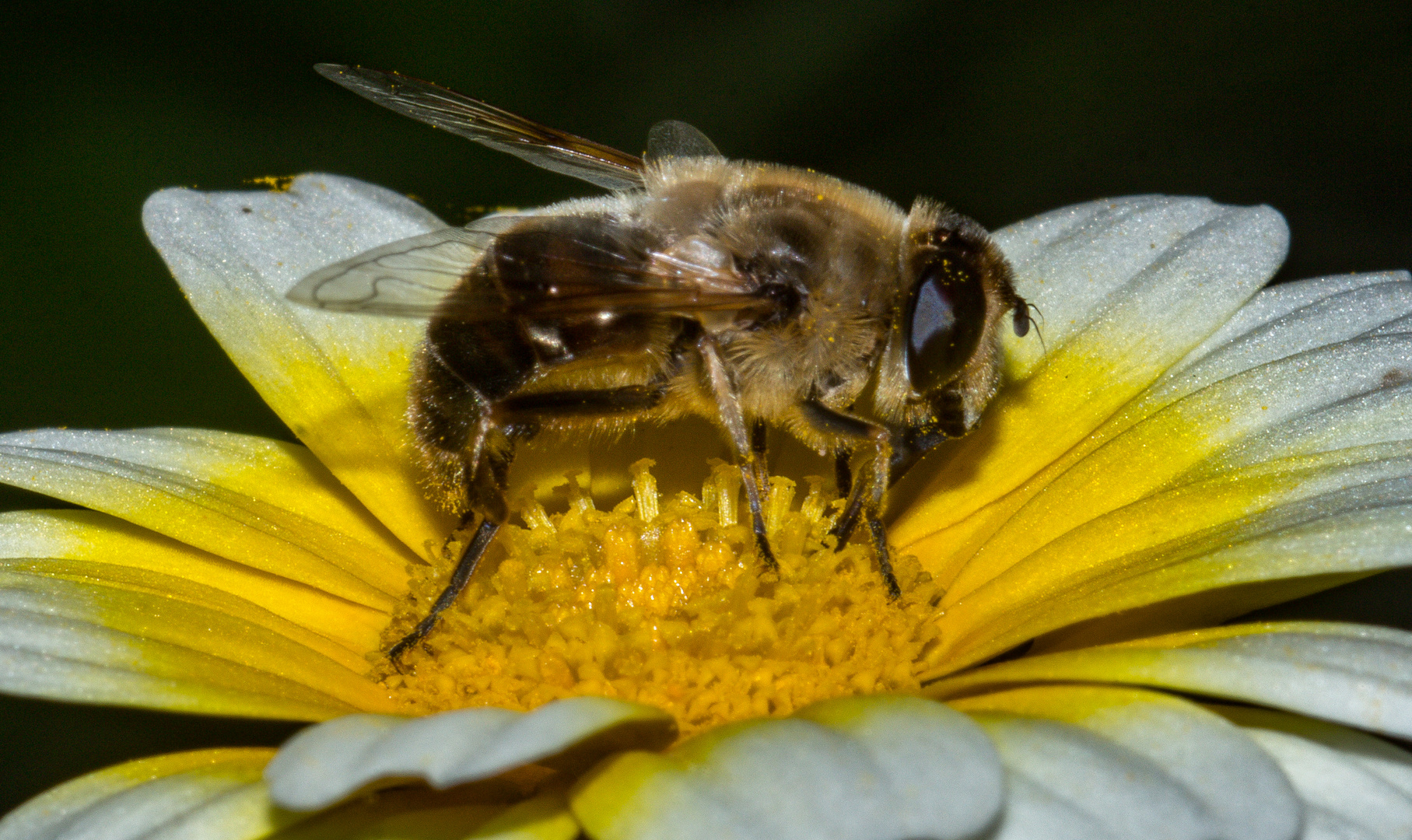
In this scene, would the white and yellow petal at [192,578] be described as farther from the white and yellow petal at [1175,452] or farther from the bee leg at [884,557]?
the white and yellow petal at [1175,452]

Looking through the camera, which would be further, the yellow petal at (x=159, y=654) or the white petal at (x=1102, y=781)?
the yellow petal at (x=159, y=654)

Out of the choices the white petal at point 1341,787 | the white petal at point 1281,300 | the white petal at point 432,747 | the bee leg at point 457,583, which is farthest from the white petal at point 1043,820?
the white petal at point 1281,300

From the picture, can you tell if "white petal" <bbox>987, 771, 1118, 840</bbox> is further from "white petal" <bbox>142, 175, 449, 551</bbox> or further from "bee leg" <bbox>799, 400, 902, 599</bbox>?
"white petal" <bbox>142, 175, 449, 551</bbox>

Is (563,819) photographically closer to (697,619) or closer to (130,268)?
(697,619)

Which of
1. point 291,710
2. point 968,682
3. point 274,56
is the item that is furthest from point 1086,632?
point 274,56

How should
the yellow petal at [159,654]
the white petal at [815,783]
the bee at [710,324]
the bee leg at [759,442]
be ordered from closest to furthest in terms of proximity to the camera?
the white petal at [815,783], the yellow petal at [159,654], the bee at [710,324], the bee leg at [759,442]

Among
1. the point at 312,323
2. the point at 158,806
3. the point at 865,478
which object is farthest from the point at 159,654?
the point at 865,478

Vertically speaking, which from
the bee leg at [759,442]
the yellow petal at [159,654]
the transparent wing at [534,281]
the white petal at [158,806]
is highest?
the transparent wing at [534,281]
